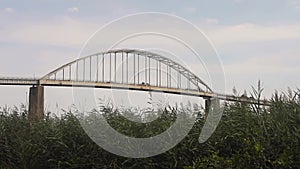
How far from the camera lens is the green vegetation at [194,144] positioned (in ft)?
22.2

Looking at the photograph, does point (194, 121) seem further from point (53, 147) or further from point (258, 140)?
point (53, 147)

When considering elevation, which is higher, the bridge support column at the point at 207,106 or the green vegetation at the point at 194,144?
the bridge support column at the point at 207,106

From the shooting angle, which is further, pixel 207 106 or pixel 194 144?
pixel 207 106

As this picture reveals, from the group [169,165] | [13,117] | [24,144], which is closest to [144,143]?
[169,165]

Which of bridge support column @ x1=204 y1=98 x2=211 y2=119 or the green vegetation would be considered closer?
the green vegetation

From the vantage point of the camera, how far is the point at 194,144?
298 inches

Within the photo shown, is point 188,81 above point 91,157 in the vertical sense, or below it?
above

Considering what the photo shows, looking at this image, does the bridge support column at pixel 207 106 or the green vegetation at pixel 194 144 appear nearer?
the green vegetation at pixel 194 144

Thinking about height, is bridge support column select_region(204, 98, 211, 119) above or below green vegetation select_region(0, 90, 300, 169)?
above

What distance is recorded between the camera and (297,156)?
6523 millimetres

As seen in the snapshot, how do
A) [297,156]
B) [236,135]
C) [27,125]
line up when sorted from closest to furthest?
[297,156]
[236,135]
[27,125]

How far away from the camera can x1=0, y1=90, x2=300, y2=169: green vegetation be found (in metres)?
6.76

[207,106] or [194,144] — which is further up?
[207,106]

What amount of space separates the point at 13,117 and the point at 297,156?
6379 mm
